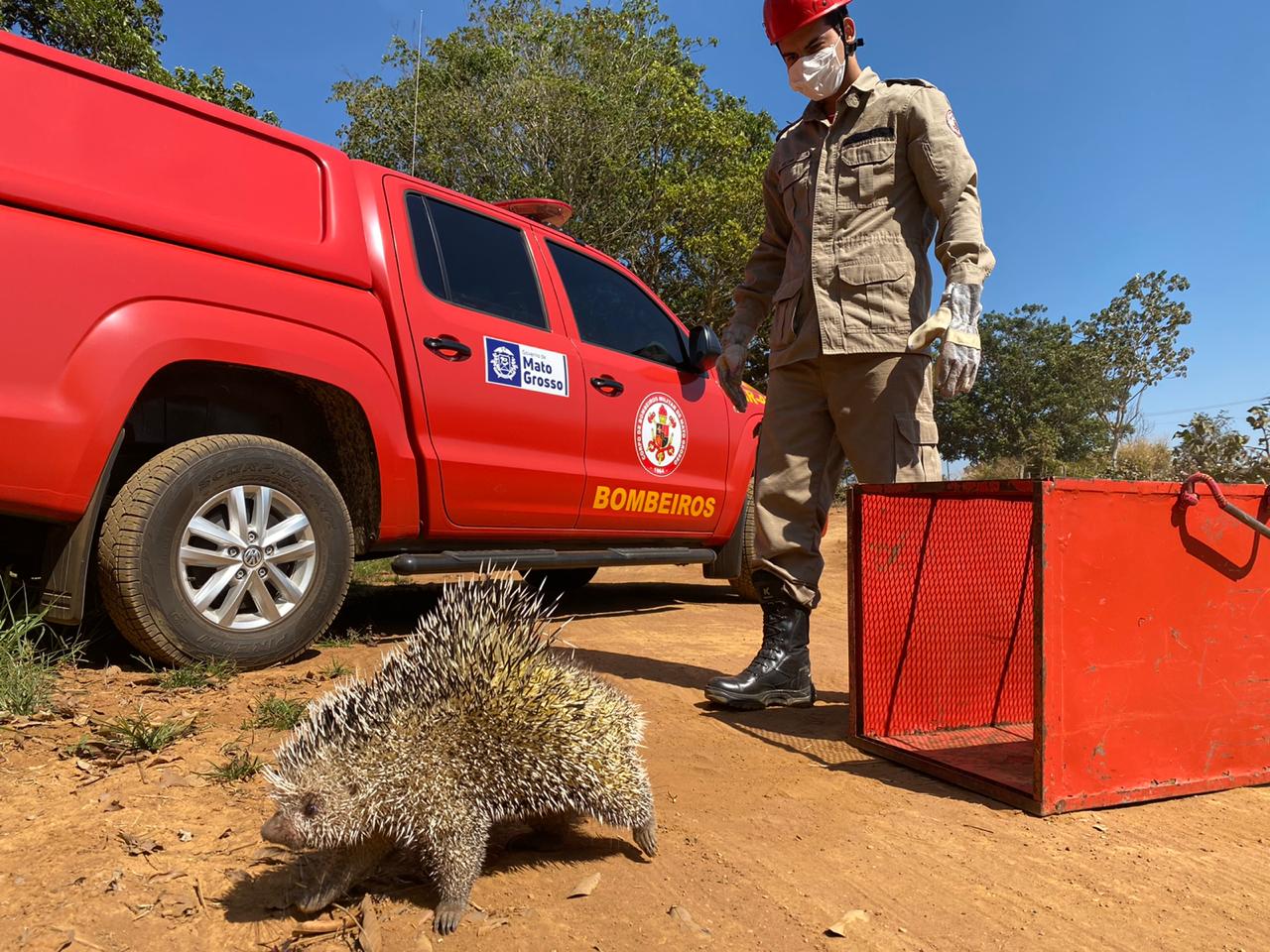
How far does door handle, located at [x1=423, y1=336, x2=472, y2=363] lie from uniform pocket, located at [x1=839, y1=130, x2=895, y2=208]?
6.23 feet

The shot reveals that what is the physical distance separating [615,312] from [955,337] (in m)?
2.67

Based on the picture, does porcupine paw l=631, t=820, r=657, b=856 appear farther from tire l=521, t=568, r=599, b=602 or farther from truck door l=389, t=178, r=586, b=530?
tire l=521, t=568, r=599, b=602

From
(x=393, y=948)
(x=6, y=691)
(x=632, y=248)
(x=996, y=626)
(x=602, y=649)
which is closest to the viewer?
(x=393, y=948)

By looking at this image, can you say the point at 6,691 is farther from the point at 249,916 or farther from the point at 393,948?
the point at 393,948

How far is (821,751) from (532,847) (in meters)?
1.21

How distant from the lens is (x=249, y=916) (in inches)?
64.0

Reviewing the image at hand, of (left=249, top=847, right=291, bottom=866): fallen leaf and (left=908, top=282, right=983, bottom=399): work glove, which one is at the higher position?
(left=908, top=282, right=983, bottom=399): work glove

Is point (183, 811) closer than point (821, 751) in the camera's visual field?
Yes

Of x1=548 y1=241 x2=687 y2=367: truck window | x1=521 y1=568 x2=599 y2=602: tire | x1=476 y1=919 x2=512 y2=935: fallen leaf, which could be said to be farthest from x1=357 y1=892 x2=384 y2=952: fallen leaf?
x1=521 y1=568 x2=599 y2=602: tire

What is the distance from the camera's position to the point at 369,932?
1.57 meters

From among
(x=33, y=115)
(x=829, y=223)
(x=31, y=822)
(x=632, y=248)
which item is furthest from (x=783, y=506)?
(x=632, y=248)

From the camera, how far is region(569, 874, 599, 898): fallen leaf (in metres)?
1.77

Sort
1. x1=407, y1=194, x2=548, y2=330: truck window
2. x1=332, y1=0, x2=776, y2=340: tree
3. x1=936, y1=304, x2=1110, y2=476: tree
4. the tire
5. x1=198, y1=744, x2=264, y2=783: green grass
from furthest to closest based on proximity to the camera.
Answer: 1. x1=936, y1=304, x2=1110, y2=476: tree
2. x1=332, y1=0, x2=776, y2=340: tree
3. the tire
4. x1=407, y1=194, x2=548, y2=330: truck window
5. x1=198, y1=744, x2=264, y2=783: green grass

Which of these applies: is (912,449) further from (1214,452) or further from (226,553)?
(1214,452)
